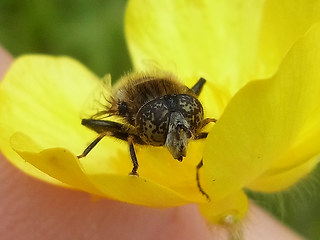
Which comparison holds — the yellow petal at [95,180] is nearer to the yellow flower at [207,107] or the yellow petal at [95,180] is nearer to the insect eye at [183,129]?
the yellow flower at [207,107]

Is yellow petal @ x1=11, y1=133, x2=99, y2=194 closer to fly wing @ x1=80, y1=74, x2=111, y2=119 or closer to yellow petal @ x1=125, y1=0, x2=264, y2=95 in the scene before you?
fly wing @ x1=80, y1=74, x2=111, y2=119

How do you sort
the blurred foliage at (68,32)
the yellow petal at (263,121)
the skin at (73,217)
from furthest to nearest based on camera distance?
the blurred foliage at (68,32) < the skin at (73,217) < the yellow petal at (263,121)

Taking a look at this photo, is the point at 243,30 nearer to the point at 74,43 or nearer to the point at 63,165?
the point at 63,165

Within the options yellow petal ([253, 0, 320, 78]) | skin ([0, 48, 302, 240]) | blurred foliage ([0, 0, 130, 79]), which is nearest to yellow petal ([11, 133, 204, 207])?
skin ([0, 48, 302, 240])

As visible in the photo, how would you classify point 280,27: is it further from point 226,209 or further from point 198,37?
point 226,209

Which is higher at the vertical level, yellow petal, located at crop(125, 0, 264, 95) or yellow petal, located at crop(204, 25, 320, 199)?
yellow petal, located at crop(204, 25, 320, 199)

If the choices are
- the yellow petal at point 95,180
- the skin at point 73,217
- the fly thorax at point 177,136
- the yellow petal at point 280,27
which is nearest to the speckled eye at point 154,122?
the fly thorax at point 177,136

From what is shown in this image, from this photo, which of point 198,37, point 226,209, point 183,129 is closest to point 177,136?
point 183,129
